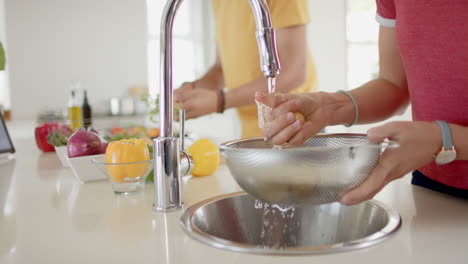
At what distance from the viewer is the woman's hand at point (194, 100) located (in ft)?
4.78

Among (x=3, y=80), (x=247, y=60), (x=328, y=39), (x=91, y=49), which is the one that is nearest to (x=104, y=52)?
(x=91, y=49)

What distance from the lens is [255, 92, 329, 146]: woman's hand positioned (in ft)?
2.63

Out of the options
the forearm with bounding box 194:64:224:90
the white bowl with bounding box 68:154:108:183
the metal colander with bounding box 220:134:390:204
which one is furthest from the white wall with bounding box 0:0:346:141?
the metal colander with bounding box 220:134:390:204

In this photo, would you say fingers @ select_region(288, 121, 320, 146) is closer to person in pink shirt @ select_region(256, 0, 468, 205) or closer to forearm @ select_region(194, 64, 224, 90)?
person in pink shirt @ select_region(256, 0, 468, 205)

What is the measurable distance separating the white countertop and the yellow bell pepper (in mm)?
48

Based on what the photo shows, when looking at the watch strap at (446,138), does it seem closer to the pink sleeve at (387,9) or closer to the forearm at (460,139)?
the forearm at (460,139)

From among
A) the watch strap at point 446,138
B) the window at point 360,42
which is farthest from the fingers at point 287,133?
the window at point 360,42

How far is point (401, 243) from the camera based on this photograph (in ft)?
1.96

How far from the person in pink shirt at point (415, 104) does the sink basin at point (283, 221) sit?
0.42 feet

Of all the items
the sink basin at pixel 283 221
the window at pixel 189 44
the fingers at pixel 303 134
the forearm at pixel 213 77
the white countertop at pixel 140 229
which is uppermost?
the window at pixel 189 44

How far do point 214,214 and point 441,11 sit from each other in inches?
22.1

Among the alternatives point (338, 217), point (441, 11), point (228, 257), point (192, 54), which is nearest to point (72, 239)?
point (228, 257)

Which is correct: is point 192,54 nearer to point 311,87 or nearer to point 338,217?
point 311,87

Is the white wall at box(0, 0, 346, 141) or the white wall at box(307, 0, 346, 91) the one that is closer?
the white wall at box(0, 0, 346, 141)
